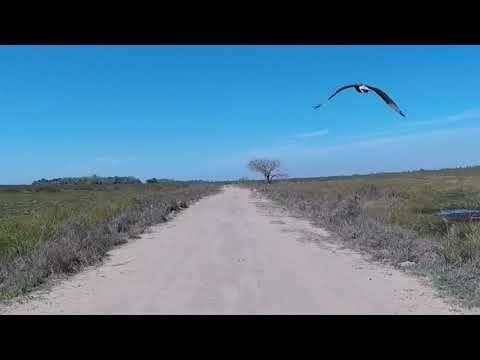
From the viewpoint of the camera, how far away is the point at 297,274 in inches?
261

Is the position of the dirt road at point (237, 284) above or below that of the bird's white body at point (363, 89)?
below

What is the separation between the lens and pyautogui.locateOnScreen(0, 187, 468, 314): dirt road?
4855 mm

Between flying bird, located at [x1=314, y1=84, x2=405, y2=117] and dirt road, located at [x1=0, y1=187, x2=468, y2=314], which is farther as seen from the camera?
dirt road, located at [x1=0, y1=187, x2=468, y2=314]

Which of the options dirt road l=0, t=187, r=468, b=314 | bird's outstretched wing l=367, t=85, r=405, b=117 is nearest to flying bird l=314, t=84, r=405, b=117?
bird's outstretched wing l=367, t=85, r=405, b=117

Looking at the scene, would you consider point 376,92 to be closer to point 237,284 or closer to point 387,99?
point 387,99

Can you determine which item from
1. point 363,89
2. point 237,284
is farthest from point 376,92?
point 237,284

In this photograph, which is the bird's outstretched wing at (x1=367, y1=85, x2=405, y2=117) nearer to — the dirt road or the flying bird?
the flying bird

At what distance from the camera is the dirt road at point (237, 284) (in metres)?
4.86

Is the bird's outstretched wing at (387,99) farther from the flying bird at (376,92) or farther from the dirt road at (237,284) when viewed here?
the dirt road at (237,284)

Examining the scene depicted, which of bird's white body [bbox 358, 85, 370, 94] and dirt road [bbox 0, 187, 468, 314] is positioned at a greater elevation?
bird's white body [bbox 358, 85, 370, 94]

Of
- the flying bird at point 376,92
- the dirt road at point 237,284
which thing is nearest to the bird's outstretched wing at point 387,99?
the flying bird at point 376,92
